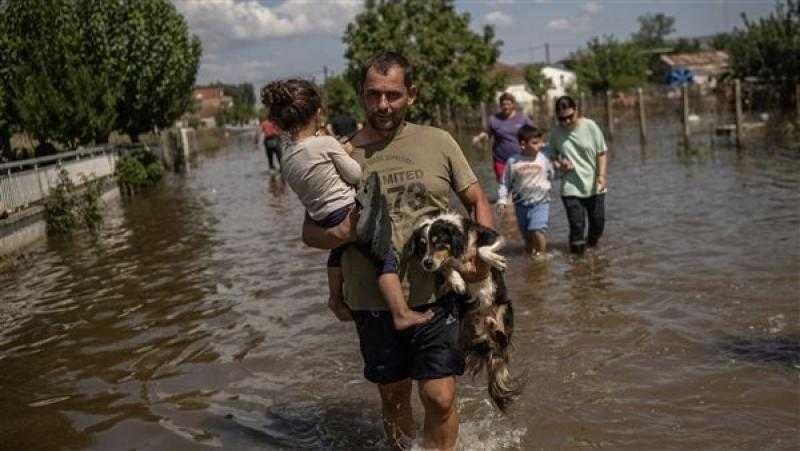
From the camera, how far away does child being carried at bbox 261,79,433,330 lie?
3590mm

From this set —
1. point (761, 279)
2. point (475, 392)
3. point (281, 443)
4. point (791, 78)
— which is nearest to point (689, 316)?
point (761, 279)

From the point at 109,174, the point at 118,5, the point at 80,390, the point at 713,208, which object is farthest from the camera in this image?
the point at 118,5

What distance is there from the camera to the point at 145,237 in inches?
569

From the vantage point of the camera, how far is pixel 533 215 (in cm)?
912

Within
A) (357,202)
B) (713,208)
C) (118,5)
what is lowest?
(713,208)

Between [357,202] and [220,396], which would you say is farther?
[220,396]

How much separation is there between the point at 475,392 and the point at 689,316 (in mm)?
2350

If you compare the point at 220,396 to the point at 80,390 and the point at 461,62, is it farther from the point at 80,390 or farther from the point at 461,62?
the point at 461,62

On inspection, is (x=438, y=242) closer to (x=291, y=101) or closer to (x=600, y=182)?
(x=291, y=101)

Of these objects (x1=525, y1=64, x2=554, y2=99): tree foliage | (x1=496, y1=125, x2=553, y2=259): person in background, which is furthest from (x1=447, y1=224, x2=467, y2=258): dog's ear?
(x1=525, y1=64, x2=554, y2=99): tree foliage

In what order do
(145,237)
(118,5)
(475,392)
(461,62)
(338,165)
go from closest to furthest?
(338,165), (475,392), (145,237), (118,5), (461,62)

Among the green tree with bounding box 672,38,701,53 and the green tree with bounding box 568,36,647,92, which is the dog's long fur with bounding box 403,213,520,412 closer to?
the green tree with bounding box 568,36,647,92

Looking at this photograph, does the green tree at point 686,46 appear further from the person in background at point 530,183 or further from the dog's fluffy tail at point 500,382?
the dog's fluffy tail at point 500,382

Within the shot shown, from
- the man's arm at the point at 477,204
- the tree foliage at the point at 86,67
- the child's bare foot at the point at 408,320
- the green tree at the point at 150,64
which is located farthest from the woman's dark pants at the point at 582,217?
the green tree at the point at 150,64
